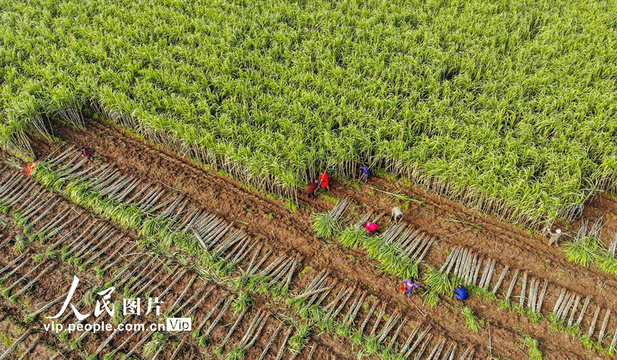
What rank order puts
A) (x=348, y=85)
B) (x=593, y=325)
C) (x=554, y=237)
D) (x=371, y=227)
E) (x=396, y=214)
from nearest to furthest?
(x=593, y=325)
(x=554, y=237)
(x=371, y=227)
(x=396, y=214)
(x=348, y=85)

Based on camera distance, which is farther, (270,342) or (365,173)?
(365,173)

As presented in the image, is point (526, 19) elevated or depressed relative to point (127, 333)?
elevated

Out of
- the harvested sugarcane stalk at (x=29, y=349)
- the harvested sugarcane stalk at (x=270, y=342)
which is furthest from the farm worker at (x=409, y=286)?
the harvested sugarcane stalk at (x=29, y=349)

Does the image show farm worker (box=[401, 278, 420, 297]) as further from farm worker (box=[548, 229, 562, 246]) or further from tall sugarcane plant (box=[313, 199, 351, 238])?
farm worker (box=[548, 229, 562, 246])

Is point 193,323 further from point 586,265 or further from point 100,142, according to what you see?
point 586,265

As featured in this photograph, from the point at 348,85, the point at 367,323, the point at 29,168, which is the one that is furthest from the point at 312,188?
the point at 29,168

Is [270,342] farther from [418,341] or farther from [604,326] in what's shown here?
[604,326]

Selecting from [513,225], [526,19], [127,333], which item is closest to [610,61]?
[526,19]
